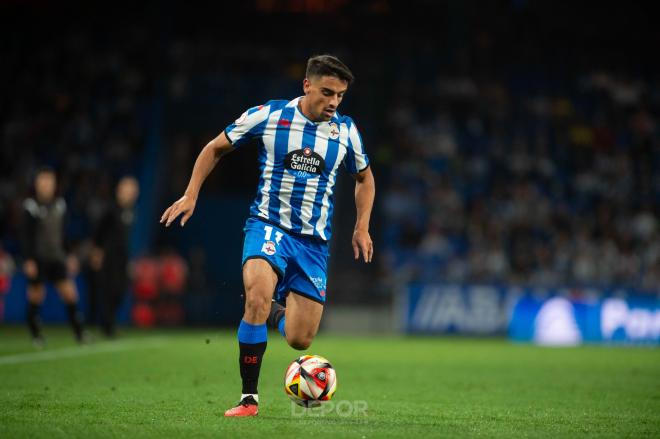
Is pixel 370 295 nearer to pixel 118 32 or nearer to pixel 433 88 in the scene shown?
pixel 433 88

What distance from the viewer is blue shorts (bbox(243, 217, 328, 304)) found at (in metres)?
6.56

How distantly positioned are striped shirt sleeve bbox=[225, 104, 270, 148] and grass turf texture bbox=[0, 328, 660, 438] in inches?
57.8

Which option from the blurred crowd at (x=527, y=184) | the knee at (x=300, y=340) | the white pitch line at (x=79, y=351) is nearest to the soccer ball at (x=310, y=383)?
the knee at (x=300, y=340)

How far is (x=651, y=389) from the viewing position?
920cm

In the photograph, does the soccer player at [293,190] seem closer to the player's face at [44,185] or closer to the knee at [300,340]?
the knee at [300,340]

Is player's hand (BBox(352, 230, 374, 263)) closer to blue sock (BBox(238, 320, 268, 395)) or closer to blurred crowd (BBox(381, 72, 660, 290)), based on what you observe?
blue sock (BBox(238, 320, 268, 395))

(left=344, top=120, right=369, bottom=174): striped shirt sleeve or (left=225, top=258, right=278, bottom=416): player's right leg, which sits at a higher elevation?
(left=344, top=120, right=369, bottom=174): striped shirt sleeve


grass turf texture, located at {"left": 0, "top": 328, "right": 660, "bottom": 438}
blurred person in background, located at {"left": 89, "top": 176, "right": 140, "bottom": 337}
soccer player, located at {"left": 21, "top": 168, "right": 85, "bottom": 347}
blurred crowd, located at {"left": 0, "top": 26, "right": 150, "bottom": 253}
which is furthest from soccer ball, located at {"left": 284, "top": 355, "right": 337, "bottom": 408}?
blurred crowd, located at {"left": 0, "top": 26, "right": 150, "bottom": 253}

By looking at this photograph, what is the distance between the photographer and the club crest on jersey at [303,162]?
6.77m

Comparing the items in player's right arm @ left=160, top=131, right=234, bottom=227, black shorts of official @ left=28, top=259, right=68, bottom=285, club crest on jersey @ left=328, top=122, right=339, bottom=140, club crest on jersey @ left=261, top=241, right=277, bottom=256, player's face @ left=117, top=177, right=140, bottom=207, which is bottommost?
black shorts of official @ left=28, top=259, right=68, bottom=285

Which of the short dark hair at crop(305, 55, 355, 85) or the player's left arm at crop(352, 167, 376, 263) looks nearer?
the short dark hair at crop(305, 55, 355, 85)

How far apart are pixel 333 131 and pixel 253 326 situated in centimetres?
156

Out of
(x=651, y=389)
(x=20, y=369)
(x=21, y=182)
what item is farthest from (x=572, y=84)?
(x=20, y=369)

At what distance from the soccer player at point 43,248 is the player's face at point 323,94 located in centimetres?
741
